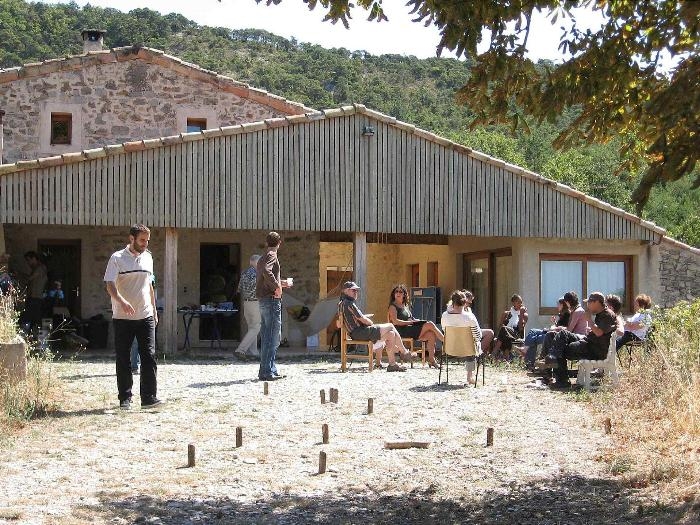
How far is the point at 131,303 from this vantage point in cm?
1002

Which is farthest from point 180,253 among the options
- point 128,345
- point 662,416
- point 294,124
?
point 662,416

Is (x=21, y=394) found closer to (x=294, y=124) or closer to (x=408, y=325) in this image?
(x=408, y=325)

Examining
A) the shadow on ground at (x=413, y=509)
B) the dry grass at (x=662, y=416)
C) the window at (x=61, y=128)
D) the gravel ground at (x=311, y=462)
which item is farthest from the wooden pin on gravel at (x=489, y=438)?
the window at (x=61, y=128)

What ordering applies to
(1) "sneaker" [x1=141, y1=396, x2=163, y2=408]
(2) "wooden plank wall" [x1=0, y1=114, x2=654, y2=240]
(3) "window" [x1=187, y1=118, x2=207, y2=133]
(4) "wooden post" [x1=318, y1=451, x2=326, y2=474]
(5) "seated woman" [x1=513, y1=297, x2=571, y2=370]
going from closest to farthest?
(4) "wooden post" [x1=318, y1=451, x2=326, y2=474]
(1) "sneaker" [x1=141, y1=396, x2=163, y2=408]
(5) "seated woman" [x1=513, y1=297, x2=571, y2=370]
(2) "wooden plank wall" [x1=0, y1=114, x2=654, y2=240]
(3) "window" [x1=187, y1=118, x2=207, y2=133]

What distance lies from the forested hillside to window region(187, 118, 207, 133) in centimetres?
1722

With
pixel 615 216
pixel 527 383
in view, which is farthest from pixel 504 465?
pixel 615 216

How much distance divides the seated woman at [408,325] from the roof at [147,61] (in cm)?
765

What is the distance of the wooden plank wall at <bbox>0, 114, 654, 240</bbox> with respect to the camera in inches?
674

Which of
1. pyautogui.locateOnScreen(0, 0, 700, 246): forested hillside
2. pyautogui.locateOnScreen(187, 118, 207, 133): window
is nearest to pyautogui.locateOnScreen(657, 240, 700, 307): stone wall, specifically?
pyautogui.locateOnScreen(187, 118, 207, 133): window

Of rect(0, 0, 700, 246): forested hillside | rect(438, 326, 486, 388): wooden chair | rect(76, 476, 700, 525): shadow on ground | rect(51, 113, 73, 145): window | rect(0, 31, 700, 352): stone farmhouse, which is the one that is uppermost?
rect(0, 0, 700, 246): forested hillside

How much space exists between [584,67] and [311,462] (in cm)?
357

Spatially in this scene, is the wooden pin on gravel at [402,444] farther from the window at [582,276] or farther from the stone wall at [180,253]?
the stone wall at [180,253]

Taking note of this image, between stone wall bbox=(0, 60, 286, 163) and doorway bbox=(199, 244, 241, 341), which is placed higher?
stone wall bbox=(0, 60, 286, 163)

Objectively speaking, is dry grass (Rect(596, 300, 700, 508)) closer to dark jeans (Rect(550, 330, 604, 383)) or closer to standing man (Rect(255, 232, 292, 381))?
dark jeans (Rect(550, 330, 604, 383))
